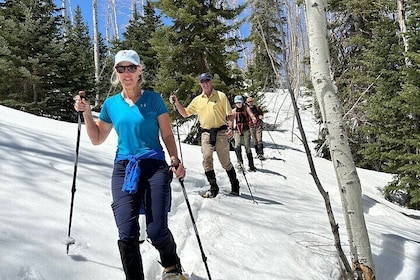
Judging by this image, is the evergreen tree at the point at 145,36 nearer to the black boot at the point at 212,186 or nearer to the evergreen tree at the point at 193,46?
the evergreen tree at the point at 193,46

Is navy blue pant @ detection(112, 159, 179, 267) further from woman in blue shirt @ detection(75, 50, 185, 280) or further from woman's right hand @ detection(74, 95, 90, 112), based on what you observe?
woman's right hand @ detection(74, 95, 90, 112)

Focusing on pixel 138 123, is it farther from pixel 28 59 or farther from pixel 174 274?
pixel 28 59

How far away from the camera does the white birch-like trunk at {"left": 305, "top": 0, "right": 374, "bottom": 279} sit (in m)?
3.89

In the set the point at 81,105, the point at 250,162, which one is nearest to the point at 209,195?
the point at 81,105

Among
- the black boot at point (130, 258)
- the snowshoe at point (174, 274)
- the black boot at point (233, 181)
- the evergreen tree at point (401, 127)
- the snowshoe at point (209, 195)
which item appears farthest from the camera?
the evergreen tree at point (401, 127)

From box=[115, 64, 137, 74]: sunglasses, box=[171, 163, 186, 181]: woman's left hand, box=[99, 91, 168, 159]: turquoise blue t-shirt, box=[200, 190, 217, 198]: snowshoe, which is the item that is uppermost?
box=[115, 64, 137, 74]: sunglasses

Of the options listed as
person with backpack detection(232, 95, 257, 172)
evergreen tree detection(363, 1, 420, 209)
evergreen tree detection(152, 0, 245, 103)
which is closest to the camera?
person with backpack detection(232, 95, 257, 172)

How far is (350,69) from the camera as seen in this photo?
765 inches

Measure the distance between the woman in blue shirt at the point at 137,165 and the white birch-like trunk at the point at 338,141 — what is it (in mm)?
1766

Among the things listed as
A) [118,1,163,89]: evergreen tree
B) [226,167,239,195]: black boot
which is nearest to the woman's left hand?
[226,167,239,195]: black boot

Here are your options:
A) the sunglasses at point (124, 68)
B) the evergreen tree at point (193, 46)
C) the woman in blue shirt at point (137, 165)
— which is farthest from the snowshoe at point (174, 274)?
the evergreen tree at point (193, 46)

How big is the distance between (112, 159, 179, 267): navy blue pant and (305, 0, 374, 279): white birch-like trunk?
1902 millimetres

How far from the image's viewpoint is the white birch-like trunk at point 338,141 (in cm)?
389

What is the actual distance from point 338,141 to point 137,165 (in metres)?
2.18
